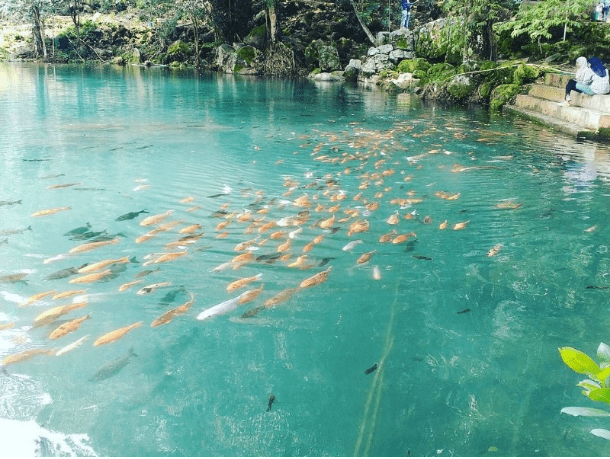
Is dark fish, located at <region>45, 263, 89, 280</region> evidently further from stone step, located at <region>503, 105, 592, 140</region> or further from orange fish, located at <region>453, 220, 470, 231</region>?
stone step, located at <region>503, 105, 592, 140</region>

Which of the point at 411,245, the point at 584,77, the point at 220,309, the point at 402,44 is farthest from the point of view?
the point at 402,44

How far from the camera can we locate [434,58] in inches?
1057

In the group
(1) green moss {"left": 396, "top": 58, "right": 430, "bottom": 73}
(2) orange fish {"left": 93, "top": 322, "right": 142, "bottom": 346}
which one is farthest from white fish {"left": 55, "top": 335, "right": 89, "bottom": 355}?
(1) green moss {"left": 396, "top": 58, "right": 430, "bottom": 73}

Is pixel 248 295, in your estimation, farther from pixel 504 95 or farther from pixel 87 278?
pixel 504 95

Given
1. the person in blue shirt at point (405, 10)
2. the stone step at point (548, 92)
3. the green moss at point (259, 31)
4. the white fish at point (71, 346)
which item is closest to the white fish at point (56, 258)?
the white fish at point (71, 346)

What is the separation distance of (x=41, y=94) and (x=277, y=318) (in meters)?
20.8

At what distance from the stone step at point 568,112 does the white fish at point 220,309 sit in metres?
11.0

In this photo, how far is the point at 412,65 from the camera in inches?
1045

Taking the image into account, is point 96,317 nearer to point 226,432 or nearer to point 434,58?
point 226,432

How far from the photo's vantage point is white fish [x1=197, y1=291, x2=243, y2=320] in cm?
401

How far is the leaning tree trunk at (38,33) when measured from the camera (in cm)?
4822

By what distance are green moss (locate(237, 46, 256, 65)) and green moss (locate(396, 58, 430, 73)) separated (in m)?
14.7

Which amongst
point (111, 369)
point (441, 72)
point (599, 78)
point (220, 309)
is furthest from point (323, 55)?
point (111, 369)

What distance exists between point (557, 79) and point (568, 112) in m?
2.52
